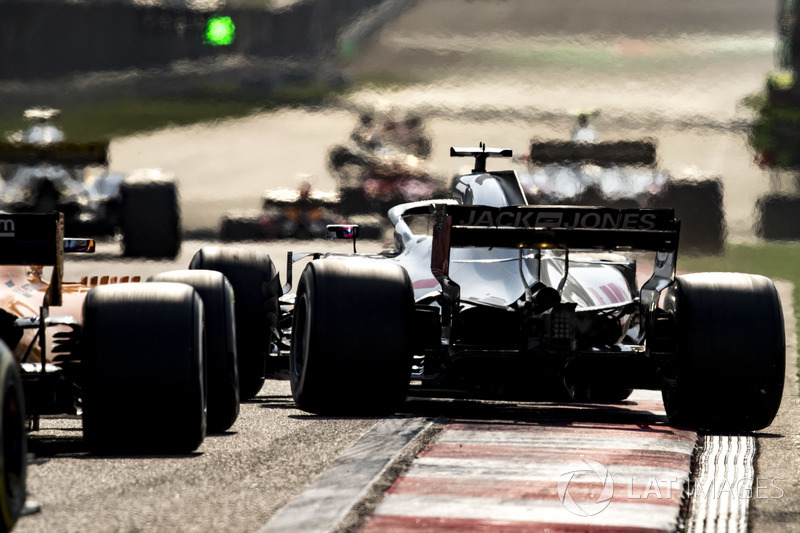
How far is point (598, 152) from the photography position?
959 inches

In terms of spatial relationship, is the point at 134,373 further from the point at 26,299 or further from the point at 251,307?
the point at 251,307

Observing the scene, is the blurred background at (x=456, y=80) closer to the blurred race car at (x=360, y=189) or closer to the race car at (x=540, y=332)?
the blurred race car at (x=360, y=189)

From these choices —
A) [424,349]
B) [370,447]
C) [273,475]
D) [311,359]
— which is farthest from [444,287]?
[273,475]

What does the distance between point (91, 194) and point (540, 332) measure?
1501cm

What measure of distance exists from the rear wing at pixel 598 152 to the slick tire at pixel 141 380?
56.9 ft

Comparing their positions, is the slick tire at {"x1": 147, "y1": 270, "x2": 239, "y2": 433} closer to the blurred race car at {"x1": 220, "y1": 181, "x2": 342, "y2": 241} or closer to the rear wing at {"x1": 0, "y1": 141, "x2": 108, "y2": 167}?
the rear wing at {"x1": 0, "y1": 141, "x2": 108, "y2": 167}

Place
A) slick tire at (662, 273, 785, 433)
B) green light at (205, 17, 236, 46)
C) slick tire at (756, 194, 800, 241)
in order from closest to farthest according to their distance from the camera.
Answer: slick tire at (662, 273, 785, 433) < green light at (205, 17, 236, 46) < slick tire at (756, 194, 800, 241)

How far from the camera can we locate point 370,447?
22.5 ft

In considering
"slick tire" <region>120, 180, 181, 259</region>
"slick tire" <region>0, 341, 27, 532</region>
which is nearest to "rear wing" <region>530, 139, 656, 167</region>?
"slick tire" <region>120, 180, 181, 259</region>

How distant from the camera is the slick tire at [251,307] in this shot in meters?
9.68

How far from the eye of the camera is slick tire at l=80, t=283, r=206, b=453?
21.2ft

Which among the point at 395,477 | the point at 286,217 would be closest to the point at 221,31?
the point at 286,217

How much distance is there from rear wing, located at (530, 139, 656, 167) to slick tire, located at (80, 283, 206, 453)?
56.9 feet

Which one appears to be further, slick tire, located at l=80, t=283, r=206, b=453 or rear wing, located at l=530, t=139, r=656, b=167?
rear wing, located at l=530, t=139, r=656, b=167
